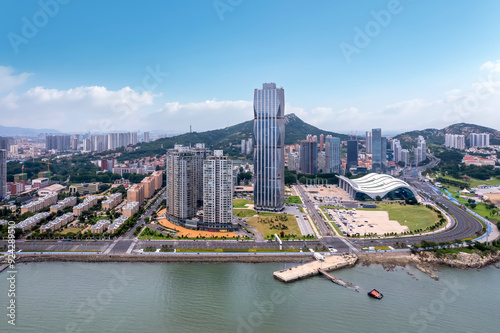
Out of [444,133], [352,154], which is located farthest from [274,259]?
[444,133]

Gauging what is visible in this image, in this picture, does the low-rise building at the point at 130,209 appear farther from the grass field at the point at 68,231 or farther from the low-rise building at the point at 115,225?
the grass field at the point at 68,231

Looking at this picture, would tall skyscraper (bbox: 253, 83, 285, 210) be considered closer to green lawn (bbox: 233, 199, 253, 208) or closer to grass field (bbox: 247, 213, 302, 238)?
grass field (bbox: 247, 213, 302, 238)

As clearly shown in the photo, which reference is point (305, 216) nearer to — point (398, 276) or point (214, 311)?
point (398, 276)

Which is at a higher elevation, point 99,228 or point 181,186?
point 181,186

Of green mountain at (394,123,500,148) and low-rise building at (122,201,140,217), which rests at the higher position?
green mountain at (394,123,500,148)

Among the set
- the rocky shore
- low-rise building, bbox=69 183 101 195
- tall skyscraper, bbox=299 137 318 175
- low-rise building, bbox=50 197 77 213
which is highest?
tall skyscraper, bbox=299 137 318 175

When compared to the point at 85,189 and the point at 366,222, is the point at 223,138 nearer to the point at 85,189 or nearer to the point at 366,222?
the point at 85,189

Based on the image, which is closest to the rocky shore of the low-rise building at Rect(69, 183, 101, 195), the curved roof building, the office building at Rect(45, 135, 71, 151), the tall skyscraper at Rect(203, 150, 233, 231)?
the tall skyscraper at Rect(203, 150, 233, 231)
